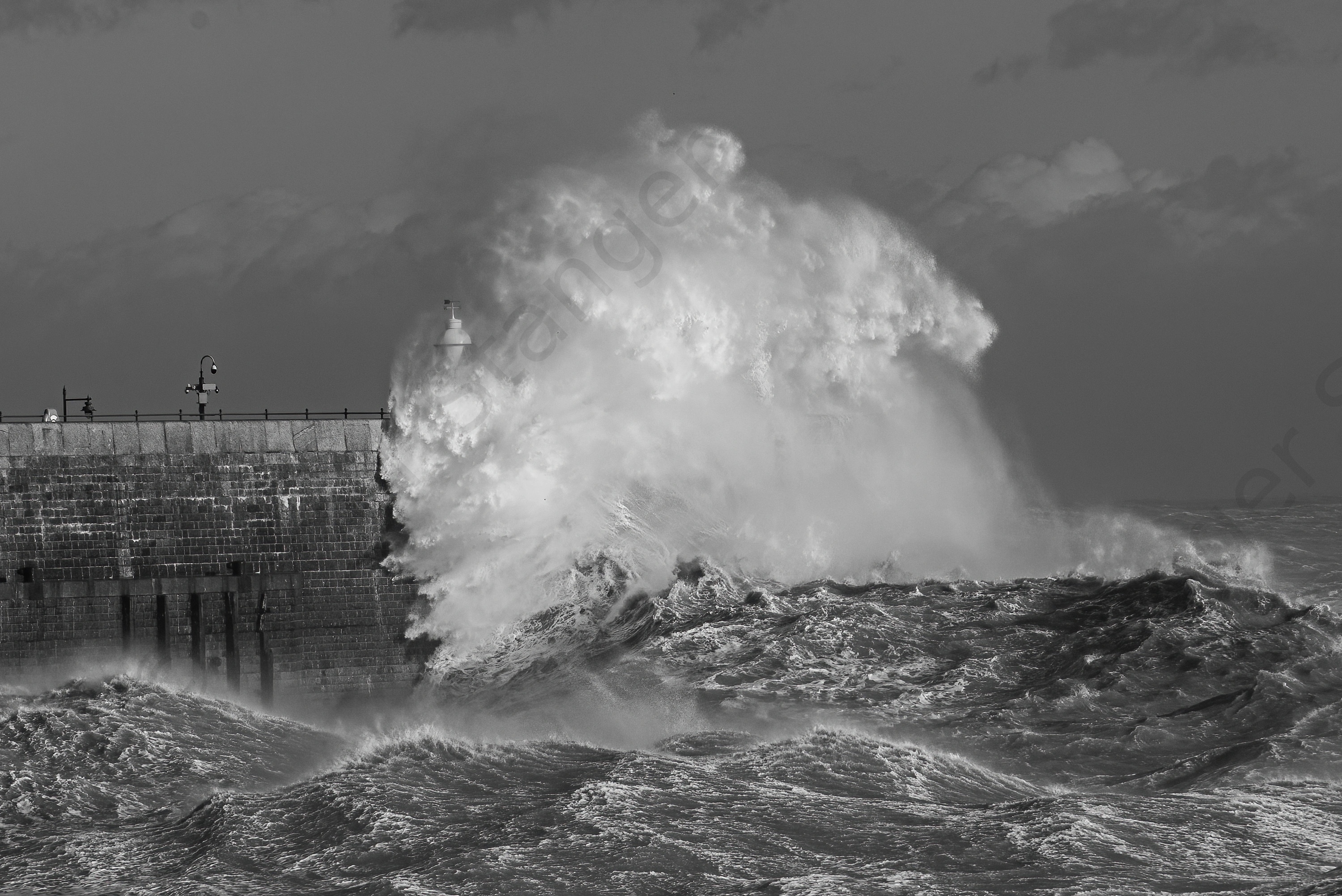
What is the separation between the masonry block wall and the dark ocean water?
0.81 m

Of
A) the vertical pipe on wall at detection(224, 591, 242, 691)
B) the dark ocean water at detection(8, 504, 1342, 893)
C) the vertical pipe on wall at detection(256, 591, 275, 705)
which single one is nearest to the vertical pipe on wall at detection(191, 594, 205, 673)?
the vertical pipe on wall at detection(224, 591, 242, 691)

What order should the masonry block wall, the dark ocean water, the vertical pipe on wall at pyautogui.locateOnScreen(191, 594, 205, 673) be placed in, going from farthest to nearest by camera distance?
the vertical pipe on wall at pyautogui.locateOnScreen(191, 594, 205, 673)
the masonry block wall
the dark ocean water

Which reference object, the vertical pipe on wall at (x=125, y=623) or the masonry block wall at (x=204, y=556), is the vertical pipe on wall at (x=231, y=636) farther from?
the vertical pipe on wall at (x=125, y=623)

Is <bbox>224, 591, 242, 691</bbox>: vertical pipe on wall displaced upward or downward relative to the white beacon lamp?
downward

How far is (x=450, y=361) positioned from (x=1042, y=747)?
11783 millimetres

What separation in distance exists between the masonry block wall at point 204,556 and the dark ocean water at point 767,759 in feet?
2.66

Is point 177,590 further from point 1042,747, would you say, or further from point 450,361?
point 1042,747

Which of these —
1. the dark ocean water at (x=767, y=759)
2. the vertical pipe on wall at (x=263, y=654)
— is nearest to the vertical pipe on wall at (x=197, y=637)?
the dark ocean water at (x=767, y=759)

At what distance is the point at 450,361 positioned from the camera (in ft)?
88.7

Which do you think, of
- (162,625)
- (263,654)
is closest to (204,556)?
(162,625)

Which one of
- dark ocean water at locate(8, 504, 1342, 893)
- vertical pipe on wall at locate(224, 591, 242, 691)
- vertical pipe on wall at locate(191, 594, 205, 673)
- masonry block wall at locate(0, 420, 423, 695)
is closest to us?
dark ocean water at locate(8, 504, 1342, 893)

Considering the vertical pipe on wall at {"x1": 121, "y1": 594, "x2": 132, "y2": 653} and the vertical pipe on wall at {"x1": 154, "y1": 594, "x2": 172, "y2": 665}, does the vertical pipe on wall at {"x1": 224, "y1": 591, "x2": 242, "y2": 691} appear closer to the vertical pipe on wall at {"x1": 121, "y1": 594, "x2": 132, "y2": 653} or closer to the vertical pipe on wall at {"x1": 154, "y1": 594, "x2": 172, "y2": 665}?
the vertical pipe on wall at {"x1": 154, "y1": 594, "x2": 172, "y2": 665}

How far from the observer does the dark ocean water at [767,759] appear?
579 inches

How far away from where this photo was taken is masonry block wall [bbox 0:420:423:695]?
23969mm
